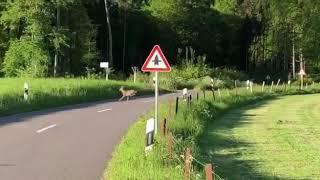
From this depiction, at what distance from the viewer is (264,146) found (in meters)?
19.8

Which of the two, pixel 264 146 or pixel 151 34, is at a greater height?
pixel 151 34

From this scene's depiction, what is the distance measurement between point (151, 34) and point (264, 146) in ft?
197

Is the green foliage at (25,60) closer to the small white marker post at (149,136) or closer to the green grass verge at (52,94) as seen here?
the green grass verge at (52,94)

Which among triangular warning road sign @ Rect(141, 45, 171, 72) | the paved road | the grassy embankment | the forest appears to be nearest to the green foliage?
the forest

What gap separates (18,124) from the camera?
2241 cm

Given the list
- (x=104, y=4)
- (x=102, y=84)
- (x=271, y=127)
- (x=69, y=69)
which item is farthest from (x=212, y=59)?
(x=271, y=127)

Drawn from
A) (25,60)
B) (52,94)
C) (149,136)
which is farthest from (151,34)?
(149,136)

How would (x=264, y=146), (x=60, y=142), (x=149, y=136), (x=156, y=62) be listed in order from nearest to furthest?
(x=149, y=136), (x=156, y=62), (x=60, y=142), (x=264, y=146)

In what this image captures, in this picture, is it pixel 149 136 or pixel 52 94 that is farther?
pixel 52 94

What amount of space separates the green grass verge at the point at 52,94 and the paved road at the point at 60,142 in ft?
5.40

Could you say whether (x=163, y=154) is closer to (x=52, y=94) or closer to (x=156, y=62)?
(x=156, y=62)

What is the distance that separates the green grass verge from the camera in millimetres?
29297

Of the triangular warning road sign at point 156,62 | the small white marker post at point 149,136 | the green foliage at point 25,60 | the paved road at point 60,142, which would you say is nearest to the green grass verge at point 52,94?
the paved road at point 60,142

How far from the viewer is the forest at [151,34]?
54.3m
